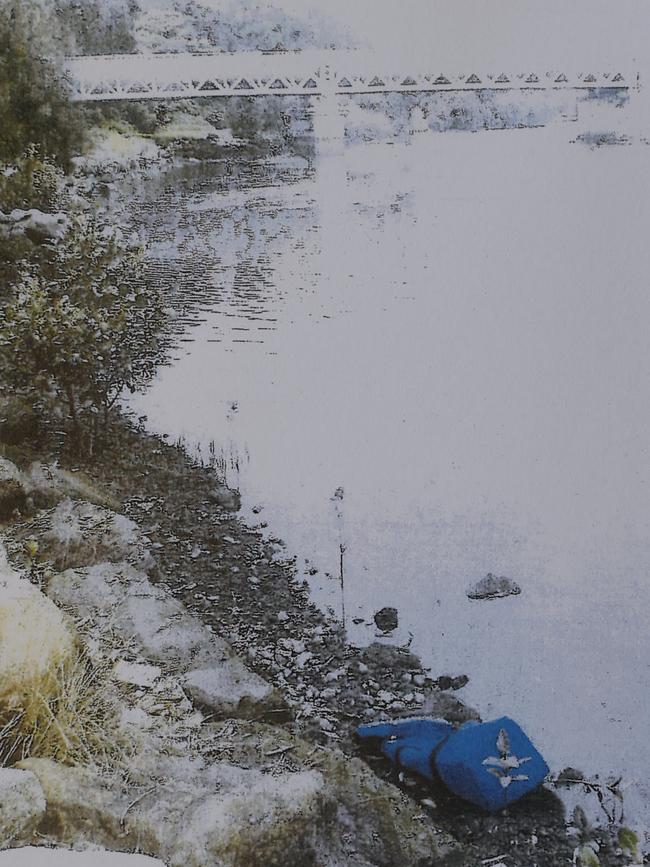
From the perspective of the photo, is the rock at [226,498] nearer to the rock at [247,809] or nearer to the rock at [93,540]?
the rock at [93,540]

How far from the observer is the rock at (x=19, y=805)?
69.1 inches

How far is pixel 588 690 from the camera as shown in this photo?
77.7 inches

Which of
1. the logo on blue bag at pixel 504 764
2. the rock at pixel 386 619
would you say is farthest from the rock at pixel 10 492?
the logo on blue bag at pixel 504 764

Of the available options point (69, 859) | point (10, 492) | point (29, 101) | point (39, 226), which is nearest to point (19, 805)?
point (69, 859)

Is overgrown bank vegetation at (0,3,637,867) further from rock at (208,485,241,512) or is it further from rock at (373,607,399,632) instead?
rock at (373,607,399,632)

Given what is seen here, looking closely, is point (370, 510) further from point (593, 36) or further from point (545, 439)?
point (593, 36)

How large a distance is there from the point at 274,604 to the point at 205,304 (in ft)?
2.25

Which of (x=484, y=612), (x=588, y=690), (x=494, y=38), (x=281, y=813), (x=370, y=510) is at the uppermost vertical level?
(x=494, y=38)

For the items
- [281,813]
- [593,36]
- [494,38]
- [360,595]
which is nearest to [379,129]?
[494,38]

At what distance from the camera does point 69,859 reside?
171cm

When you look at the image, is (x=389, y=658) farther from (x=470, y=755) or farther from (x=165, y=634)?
(x=165, y=634)

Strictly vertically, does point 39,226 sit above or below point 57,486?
above

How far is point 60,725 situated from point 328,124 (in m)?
1.41

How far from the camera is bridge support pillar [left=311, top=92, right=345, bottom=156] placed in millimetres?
2039
